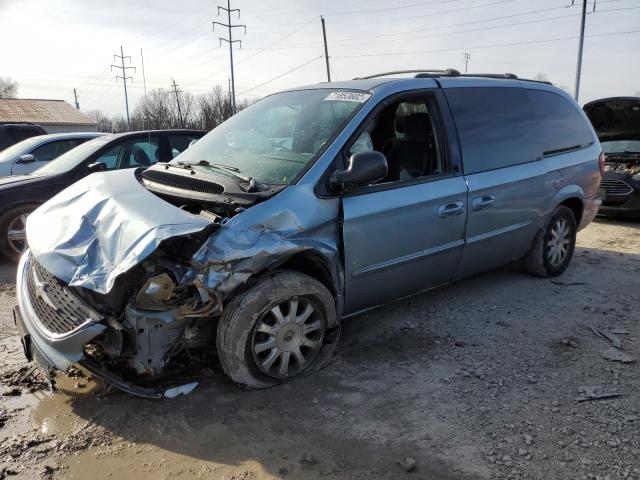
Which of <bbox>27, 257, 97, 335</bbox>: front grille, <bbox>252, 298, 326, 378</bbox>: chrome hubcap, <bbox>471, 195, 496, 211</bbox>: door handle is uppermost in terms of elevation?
<bbox>471, 195, 496, 211</bbox>: door handle

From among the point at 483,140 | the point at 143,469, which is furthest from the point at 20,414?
the point at 483,140

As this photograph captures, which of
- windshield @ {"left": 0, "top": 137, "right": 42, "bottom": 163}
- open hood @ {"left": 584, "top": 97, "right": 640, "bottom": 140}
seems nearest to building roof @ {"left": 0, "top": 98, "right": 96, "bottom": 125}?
windshield @ {"left": 0, "top": 137, "right": 42, "bottom": 163}

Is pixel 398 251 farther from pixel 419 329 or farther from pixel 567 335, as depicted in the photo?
pixel 567 335

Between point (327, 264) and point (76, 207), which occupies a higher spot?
point (76, 207)

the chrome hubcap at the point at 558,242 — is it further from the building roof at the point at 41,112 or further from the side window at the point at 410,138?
the building roof at the point at 41,112

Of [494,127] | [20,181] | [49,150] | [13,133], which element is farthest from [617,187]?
[13,133]

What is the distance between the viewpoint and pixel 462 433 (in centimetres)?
283

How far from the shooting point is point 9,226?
6.16m

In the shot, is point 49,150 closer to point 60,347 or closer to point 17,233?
point 17,233

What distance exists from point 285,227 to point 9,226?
4683 mm

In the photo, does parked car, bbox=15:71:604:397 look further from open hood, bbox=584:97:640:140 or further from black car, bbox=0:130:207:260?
open hood, bbox=584:97:640:140

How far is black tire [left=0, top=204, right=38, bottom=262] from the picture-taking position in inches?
241

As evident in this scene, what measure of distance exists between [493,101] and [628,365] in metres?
2.40

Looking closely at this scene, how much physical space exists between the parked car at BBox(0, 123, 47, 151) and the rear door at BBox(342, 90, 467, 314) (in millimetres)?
10590
